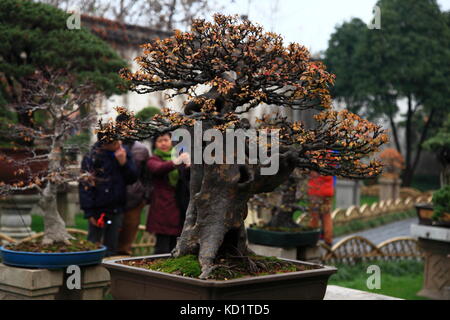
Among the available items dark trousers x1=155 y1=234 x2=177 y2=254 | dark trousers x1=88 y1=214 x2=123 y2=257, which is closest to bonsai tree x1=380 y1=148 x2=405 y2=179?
dark trousers x1=155 y1=234 x2=177 y2=254

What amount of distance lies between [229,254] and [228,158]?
19.5 inches

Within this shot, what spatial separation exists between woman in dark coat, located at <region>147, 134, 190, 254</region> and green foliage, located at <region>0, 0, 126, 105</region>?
2.50 ft

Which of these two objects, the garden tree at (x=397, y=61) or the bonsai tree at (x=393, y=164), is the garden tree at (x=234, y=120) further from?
the garden tree at (x=397, y=61)

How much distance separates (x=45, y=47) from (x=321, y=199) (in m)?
3.43

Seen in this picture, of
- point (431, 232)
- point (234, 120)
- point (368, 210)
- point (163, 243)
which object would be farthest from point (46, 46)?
point (368, 210)

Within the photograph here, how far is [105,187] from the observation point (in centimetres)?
488

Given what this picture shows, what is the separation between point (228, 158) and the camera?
282 cm

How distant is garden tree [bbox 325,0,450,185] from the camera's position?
62.4 feet

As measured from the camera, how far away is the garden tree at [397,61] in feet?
62.4

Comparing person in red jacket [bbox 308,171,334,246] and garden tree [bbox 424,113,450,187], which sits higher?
garden tree [bbox 424,113,450,187]

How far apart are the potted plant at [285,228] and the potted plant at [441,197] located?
46.7 inches

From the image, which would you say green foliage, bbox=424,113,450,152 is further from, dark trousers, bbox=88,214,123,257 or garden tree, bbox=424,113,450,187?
dark trousers, bbox=88,214,123,257

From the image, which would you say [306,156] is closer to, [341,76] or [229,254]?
[229,254]

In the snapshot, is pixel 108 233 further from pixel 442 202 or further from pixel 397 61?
pixel 397 61
